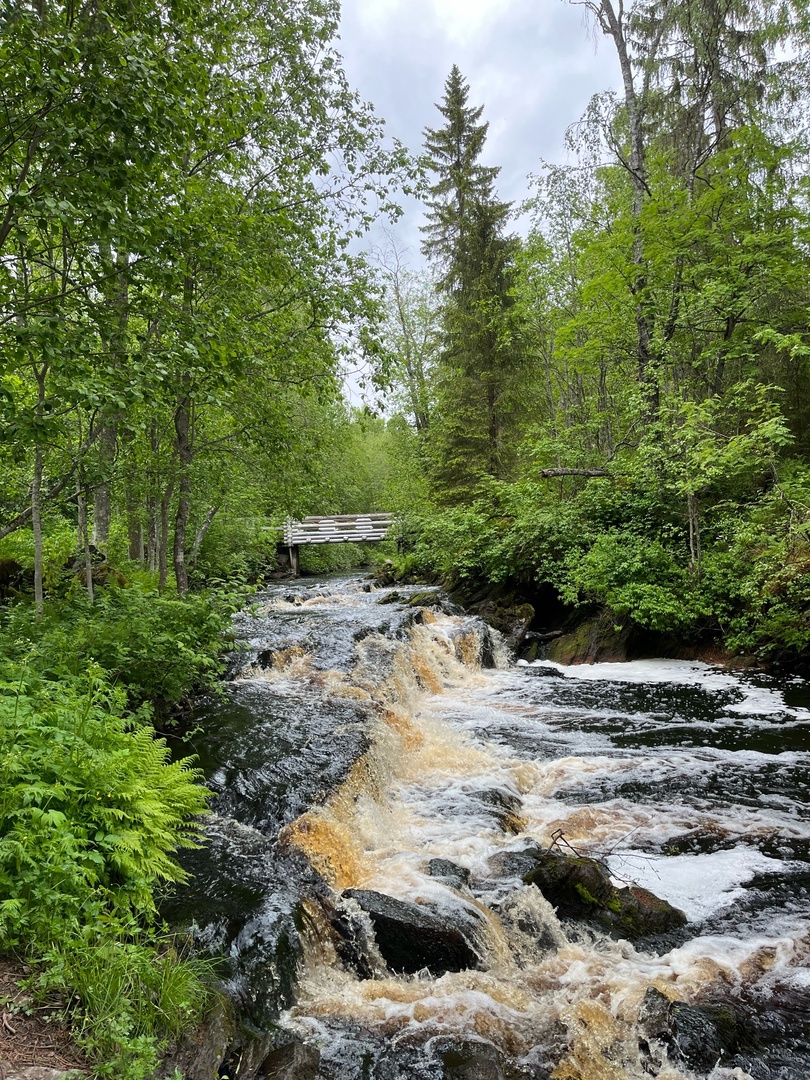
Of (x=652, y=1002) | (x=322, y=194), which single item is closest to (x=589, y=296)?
(x=322, y=194)

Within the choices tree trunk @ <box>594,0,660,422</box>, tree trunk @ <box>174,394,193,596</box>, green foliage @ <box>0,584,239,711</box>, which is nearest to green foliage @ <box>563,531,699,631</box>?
tree trunk @ <box>594,0,660,422</box>

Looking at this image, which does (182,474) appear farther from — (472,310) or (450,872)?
(472,310)

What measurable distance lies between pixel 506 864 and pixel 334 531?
24.0 metres

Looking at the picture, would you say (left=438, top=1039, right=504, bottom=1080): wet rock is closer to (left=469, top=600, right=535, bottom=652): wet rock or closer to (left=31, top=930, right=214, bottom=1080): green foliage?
(left=31, top=930, right=214, bottom=1080): green foliage

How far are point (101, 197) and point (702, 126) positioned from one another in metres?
15.8

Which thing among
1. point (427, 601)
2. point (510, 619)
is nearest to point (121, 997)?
point (510, 619)

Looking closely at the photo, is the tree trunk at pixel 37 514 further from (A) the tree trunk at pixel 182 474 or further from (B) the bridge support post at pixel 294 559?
(B) the bridge support post at pixel 294 559

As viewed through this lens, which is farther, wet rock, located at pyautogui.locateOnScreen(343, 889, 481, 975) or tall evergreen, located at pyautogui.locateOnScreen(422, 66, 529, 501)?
tall evergreen, located at pyautogui.locateOnScreen(422, 66, 529, 501)

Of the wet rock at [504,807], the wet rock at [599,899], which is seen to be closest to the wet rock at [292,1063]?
the wet rock at [599,899]

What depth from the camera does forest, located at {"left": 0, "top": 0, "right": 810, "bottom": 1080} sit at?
12.0 ft

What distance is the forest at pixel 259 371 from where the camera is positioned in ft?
12.0

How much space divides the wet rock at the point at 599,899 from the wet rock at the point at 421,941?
2.79ft

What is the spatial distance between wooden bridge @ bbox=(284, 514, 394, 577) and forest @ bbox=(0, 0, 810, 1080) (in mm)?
6568

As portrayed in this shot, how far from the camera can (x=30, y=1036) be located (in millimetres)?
2172
